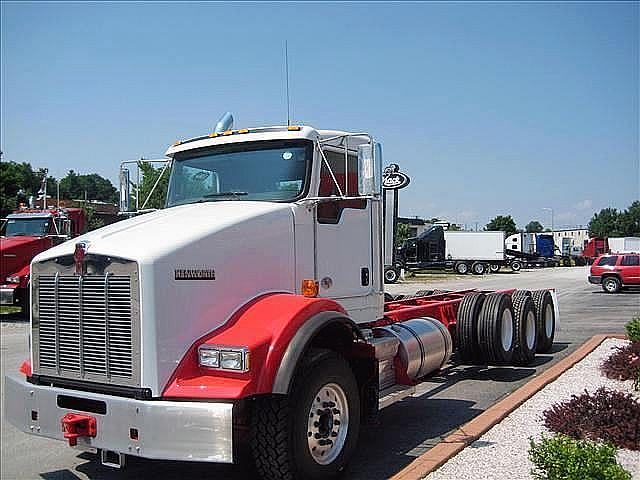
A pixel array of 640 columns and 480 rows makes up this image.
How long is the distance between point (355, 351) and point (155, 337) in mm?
1962

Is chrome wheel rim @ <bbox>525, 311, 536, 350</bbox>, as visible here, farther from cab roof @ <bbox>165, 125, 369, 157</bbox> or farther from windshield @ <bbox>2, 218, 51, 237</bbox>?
windshield @ <bbox>2, 218, 51, 237</bbox>

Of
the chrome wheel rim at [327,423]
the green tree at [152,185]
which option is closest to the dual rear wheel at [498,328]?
the chrome wheel rim at [327,423]

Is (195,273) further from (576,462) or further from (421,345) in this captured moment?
(421,345)

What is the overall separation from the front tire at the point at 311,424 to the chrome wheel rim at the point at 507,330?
4872 mm

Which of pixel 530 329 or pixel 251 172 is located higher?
pixel 251 172

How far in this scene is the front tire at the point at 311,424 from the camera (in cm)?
500

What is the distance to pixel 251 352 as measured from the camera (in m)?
4.79

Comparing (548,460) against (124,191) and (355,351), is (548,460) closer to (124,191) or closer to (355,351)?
(355,351)

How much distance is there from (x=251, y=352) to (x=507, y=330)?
6512 mm

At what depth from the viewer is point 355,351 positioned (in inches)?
241

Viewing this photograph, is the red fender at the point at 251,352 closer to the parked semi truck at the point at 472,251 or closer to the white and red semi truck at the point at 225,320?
the white and red semi truck at the point at 225,320

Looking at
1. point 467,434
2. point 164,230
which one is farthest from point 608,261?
point 164,230

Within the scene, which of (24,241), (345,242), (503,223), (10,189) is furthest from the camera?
(503,223)

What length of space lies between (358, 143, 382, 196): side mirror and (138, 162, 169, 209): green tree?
2170mm
